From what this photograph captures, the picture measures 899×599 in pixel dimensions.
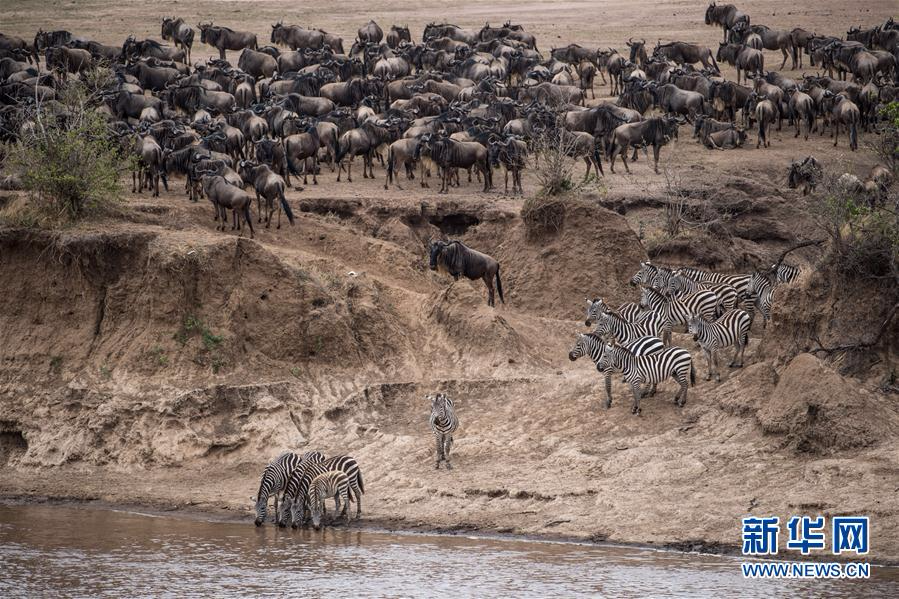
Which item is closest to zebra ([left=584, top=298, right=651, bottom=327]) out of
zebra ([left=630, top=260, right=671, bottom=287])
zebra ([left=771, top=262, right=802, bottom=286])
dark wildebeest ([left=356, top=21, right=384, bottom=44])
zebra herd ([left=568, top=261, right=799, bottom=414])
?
zebra herd ([left=568, top=261, right=799, bottom=414])

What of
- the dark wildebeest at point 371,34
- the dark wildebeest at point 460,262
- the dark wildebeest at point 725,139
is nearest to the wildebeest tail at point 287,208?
the dark wildebeest at point 460,262

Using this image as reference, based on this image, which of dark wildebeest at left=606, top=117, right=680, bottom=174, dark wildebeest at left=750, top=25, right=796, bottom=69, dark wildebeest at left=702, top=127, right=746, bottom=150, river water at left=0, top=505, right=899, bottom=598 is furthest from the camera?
dark wildebeest at left=750, top=25, right=796, bottom=69

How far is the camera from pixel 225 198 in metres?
25.0

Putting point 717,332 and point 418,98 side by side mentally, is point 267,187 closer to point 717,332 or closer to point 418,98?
point 717,332

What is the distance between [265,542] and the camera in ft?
55.4

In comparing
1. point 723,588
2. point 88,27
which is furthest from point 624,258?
point 88,27

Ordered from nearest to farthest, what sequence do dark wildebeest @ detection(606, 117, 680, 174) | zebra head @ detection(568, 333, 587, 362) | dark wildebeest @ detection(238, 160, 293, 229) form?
zebra head @ detection(568, 333, 587, 362)
dark wildebeest @ detection(238, 160, 293, 229)
dark wildebeest @ detection(606, 117, 680, 174)

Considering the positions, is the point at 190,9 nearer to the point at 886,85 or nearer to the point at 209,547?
the point at 886,85

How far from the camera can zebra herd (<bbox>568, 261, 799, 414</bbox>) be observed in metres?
19.2

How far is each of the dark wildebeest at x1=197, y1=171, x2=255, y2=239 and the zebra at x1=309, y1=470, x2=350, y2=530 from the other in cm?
850

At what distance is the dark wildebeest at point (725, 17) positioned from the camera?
5103cm

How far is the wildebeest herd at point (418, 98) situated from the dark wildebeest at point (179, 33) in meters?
0.09

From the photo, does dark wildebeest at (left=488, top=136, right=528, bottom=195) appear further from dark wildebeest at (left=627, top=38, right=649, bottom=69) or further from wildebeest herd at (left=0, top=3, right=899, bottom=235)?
dark wildebeest at (left=627, top=38, right=649, bottom=69)

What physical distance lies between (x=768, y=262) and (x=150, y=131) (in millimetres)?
13532
